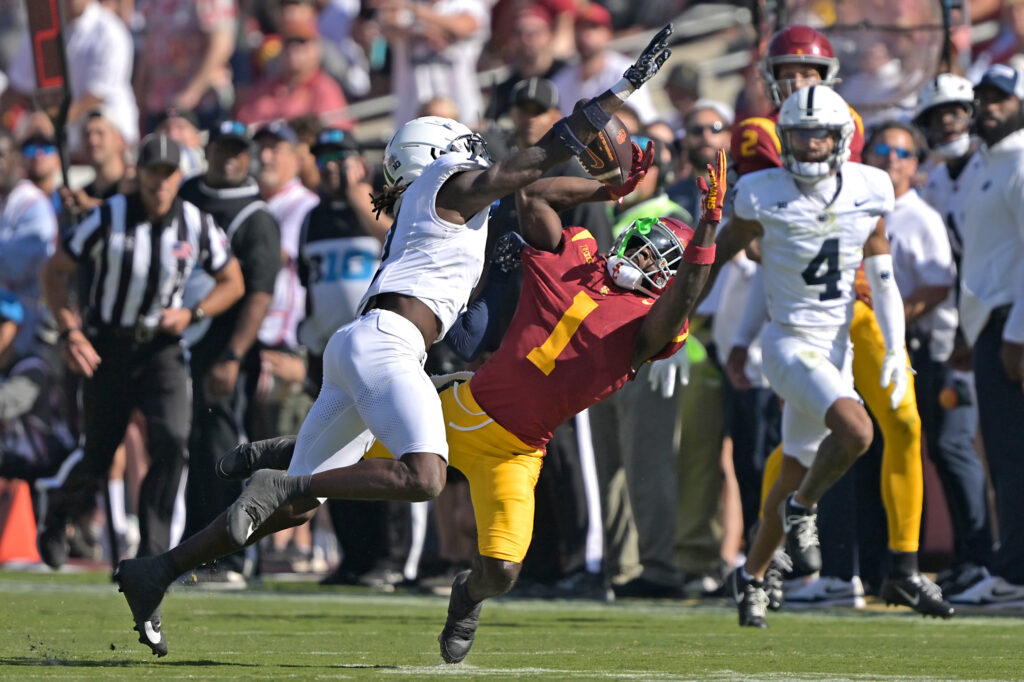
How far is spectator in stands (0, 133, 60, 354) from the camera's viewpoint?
12.0 m

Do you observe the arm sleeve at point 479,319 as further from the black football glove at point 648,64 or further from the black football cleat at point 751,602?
the black football cleat at point 751,602

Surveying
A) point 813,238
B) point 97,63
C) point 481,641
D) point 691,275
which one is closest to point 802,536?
point 813,238

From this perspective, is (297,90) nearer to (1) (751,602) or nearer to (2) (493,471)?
(1) (751,602)

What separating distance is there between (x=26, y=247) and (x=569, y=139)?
6737 millimetres

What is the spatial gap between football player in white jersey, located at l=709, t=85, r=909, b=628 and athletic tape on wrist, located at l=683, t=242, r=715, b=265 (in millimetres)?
1634

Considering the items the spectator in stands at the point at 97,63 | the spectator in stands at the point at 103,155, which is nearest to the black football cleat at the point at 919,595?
the spectator in stands at the point at 103,155

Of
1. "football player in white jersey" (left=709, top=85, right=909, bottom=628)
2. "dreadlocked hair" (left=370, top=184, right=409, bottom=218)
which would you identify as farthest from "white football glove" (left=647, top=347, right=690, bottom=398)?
"dreadlocked hair" (left=370, top=184, right=409, bottom=218)

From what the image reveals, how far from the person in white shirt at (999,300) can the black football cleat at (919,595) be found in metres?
0.89

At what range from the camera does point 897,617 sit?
8.75 m

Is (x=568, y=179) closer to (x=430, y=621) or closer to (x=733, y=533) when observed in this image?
(x=430, y=621)

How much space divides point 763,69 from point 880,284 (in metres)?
1.46

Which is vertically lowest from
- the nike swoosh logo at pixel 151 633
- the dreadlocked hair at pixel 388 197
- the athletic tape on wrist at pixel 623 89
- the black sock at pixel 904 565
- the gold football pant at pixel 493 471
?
the black sock at pixel 904 565

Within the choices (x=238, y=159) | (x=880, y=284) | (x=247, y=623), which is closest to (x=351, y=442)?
(x=247, y=623)

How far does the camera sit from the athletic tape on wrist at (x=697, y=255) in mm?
6492
